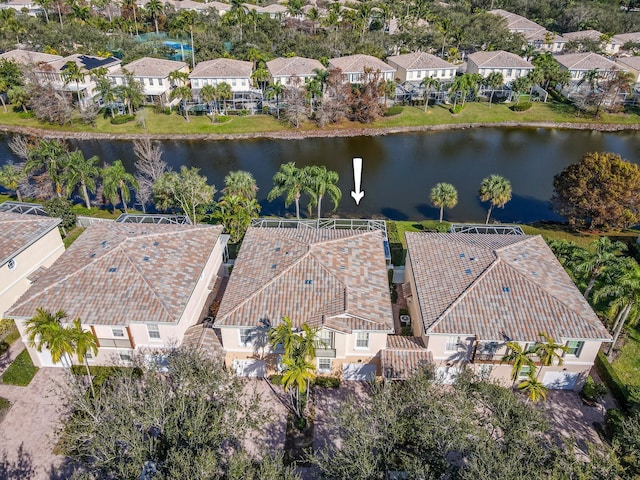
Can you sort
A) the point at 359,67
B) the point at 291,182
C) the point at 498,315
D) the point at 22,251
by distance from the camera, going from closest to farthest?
1. the point at 498,315
2. the point at 22,251
3. the point at 291,182
4. the point at 359,67

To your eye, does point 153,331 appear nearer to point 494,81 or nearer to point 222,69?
point 222,69

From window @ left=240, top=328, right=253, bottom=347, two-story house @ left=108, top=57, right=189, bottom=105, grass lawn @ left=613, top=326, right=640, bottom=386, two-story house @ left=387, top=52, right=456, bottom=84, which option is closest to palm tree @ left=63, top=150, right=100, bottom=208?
window @ left=240, top=328, right=253, bottom=347

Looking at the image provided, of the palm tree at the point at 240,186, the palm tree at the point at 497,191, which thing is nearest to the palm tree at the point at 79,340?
the palm tree at the point at 240,186

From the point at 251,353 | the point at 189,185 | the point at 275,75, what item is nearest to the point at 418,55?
the point at 275,75

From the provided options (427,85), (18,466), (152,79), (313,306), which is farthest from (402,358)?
(152,79)

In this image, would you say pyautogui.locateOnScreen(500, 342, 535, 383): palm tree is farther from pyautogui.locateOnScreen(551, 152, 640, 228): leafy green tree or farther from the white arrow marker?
the white arrow marker

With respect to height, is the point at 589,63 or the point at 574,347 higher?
the point at 589,63

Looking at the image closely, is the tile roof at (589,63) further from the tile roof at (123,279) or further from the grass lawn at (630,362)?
the tile roof at (123,279)
